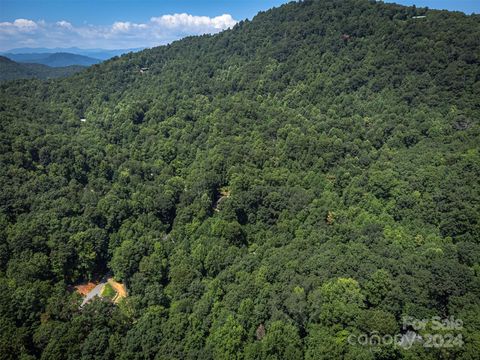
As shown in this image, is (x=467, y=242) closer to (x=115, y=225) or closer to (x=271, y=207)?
(x=271, y=207)

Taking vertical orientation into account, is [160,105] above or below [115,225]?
above

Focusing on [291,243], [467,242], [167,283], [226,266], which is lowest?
[167,283]

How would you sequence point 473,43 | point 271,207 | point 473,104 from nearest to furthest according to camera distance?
point 271,207 < point 473,104 < point 473,43

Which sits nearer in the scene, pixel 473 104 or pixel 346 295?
pixel 346 295

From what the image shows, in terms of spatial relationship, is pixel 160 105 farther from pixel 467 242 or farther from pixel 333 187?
pixel 467 242

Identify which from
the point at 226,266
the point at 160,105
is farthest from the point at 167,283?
the point at 160,105

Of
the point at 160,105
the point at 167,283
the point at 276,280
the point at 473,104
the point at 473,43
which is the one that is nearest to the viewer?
the point at 276,280

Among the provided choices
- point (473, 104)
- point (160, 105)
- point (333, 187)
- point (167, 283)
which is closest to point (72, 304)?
point (167, 283)
